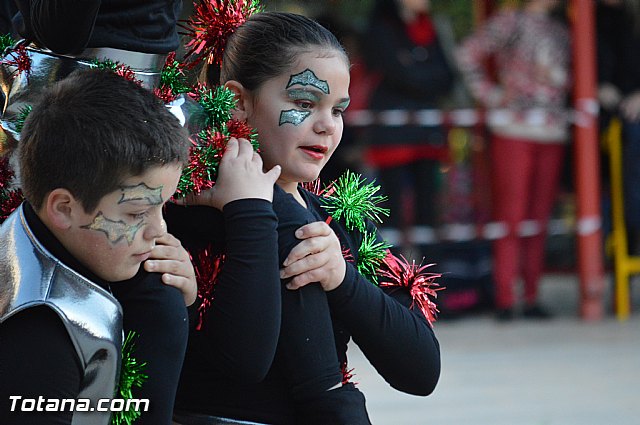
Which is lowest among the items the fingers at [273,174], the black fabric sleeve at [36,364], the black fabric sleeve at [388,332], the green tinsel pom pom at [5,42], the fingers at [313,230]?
the black fabric sleeve at [36,364]

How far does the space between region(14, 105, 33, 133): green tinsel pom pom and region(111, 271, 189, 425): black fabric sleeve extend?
34cm

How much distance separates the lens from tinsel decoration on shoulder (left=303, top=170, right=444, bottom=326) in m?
2.06

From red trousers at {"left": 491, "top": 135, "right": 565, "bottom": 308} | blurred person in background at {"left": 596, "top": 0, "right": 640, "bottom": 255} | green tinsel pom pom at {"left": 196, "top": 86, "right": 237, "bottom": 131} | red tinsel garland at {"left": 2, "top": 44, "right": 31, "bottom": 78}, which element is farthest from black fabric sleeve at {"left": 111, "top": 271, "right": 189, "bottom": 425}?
blurred person in background at {"left": 596, "top": 0, "right": 640, "bottom": 255}

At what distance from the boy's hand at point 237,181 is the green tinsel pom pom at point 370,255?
0.31m

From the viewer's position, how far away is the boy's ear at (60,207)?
159 centimetres

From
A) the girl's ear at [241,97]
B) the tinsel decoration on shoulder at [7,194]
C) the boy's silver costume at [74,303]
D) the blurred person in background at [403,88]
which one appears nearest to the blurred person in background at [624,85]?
the blurred person in background at [403,88]

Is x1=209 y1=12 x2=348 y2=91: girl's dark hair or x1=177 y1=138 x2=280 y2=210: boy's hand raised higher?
x1=209 y1=12 x2=348 y2=91: girl's dark hair

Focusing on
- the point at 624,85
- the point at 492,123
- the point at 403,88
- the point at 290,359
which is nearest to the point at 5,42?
the point at 290,359

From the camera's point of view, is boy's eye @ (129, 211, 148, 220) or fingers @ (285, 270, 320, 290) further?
fingers @ (285, 270, 320, 290)

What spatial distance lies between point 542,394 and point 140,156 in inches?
Result: 136

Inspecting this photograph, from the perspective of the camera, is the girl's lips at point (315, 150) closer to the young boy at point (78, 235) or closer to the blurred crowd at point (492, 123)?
the young boy at point (78, 235)

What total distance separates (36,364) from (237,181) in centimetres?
48

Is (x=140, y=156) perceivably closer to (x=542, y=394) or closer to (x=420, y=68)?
(x=542, y=394)

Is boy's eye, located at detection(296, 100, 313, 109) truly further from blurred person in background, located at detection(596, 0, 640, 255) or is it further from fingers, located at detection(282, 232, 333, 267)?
blurred person in background, located at detection(596, 0, 640, 255)
